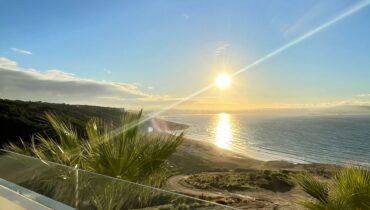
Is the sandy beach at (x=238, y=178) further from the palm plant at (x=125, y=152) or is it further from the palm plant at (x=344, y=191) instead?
the palm plant at (x=125, y=152)

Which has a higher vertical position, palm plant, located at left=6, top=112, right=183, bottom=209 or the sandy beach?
palm plant, located at left=6, top=112, right=183, bottom=209

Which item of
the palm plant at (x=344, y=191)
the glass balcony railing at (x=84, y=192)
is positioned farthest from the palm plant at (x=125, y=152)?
the palm plant at (x=344, y=191)

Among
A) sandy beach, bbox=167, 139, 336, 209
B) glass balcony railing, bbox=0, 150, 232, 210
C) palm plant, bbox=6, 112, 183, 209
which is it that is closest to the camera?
glass balcony railing, bbox=0, 150, 232, 210

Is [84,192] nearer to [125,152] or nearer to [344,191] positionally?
[125,152]

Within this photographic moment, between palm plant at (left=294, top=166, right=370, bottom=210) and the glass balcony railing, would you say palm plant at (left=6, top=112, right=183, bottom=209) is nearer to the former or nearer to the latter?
the glass balcony railing

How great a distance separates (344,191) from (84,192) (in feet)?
8.44

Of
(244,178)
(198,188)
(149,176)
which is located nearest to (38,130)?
(198,188)

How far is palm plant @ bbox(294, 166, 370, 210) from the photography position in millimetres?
3826

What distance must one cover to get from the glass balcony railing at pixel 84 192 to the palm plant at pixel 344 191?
207 cm

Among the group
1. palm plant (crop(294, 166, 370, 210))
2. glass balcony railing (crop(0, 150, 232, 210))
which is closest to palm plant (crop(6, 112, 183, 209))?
glass balcony railing (crop(0, 150, 232, 210))

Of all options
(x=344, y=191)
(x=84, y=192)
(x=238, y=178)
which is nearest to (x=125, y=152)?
(x=84, y=192)

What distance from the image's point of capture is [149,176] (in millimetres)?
4977

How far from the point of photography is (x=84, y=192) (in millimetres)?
2768

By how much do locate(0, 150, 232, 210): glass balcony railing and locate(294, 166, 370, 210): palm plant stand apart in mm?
2073
